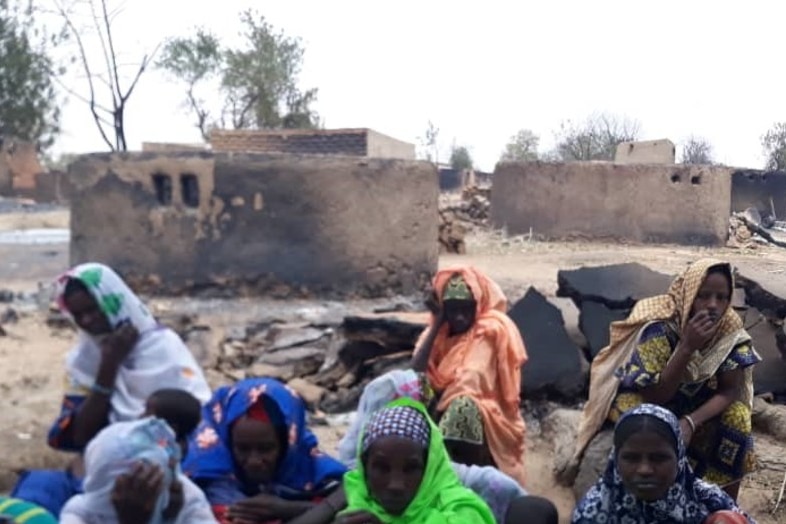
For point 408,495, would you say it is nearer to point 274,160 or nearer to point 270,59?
Answer: point 274,160

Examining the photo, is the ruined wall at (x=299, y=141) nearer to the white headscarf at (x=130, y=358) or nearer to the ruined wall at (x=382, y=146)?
the ruined wall at (x=382, y=146)

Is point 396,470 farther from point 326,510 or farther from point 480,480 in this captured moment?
point 480,480

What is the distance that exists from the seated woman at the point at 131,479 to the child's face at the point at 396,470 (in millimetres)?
549

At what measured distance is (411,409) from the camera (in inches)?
107

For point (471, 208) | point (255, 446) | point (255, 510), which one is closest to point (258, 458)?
point (255, 446)

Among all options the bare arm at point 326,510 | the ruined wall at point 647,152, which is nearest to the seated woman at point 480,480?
the bare arm at point 326,510

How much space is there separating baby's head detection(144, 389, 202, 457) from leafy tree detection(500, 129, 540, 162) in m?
21.6

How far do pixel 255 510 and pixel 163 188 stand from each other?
557 cm

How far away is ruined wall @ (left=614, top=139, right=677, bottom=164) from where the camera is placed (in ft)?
60.2

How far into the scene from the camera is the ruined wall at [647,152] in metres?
18.3

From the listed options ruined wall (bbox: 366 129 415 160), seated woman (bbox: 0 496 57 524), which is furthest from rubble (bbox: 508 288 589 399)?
ruined wall (bbox: 366 129 415 160)

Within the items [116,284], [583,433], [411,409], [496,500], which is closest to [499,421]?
[583,433]

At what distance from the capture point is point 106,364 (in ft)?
9.95

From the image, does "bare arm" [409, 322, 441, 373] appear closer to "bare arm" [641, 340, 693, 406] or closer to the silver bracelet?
"bare arm" [641, 340, 693, 406]
